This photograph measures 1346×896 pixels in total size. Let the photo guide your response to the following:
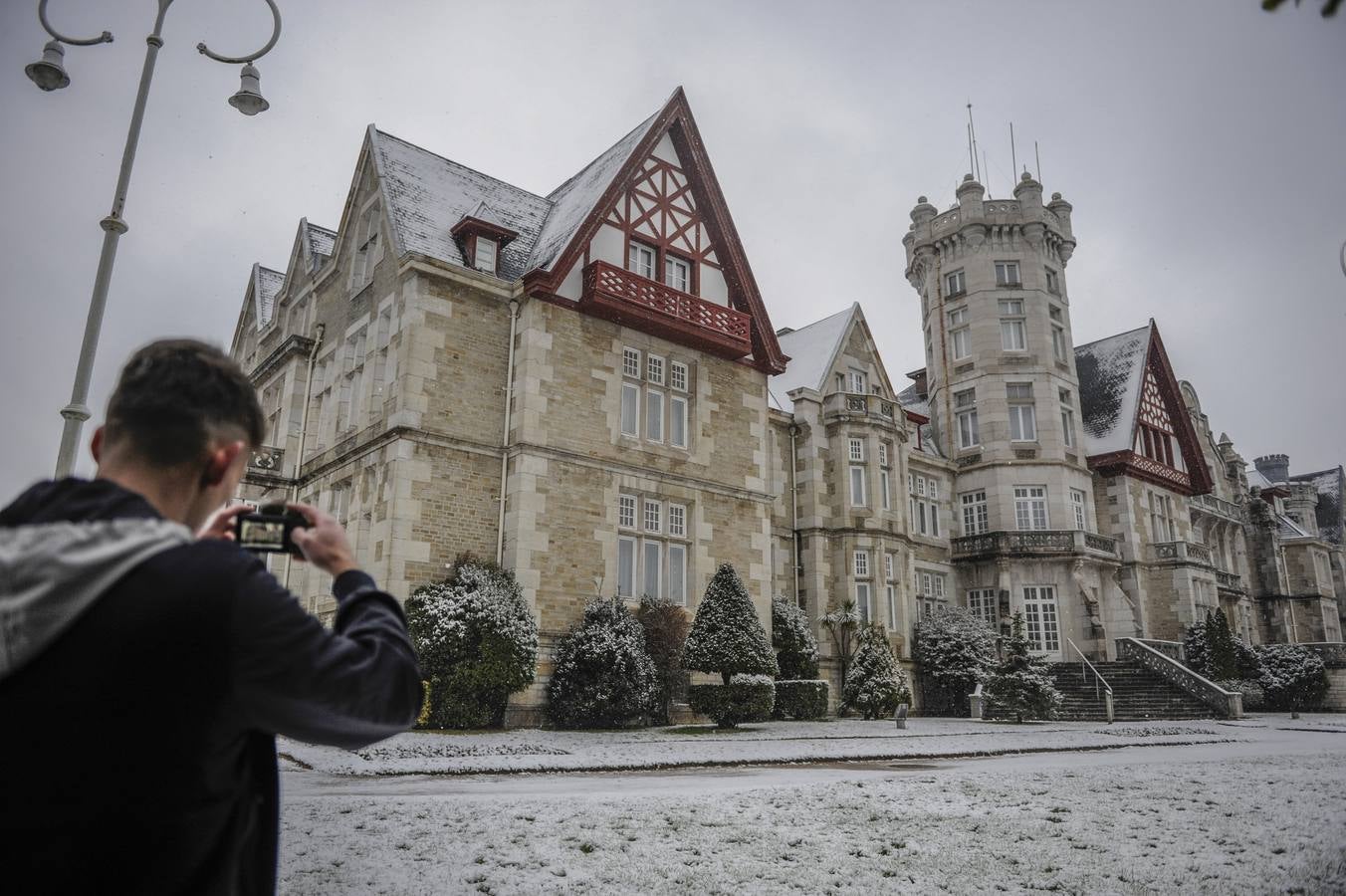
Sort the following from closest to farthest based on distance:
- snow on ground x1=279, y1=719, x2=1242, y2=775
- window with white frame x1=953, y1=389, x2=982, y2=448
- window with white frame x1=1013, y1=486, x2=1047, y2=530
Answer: snow on ground x1=279, y1=719, x2=1242, y2=775
window with white frame x1=1013, y1=486, x2=1047, y2=530
window with white frame x1=953, y1=389, x2=982, y2=448

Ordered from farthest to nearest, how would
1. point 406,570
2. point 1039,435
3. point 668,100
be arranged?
point 1039,435 → point 668,100 → point 406,570

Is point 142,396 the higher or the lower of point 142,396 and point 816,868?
the higher

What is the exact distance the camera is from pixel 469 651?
1594 cm

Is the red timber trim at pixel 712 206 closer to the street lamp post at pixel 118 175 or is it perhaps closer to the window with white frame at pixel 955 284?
the street lamp post at pixel 118 175

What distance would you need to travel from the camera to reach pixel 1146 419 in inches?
1522

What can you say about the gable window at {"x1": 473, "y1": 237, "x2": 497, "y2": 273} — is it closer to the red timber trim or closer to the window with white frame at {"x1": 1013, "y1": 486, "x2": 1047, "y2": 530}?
the red timber trim

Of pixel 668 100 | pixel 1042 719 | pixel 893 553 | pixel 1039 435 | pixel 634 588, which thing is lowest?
pixel 1042 719

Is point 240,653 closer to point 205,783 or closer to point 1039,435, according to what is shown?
point 205,783

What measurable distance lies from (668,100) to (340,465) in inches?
474

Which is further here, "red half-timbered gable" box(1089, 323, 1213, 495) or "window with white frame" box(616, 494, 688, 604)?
"red half-timbered gable" box(1089, 323, 1213, 495)

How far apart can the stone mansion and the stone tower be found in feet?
0.34

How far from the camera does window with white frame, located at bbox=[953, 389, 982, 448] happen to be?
35.7m

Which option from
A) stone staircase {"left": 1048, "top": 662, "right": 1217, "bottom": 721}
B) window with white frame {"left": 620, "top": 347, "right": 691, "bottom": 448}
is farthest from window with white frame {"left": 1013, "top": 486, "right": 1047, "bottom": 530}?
window with white frame {"left": 620, "top": 347, "right": 691, "bottom": 448}

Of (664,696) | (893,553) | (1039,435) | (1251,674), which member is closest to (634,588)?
(664,696)
